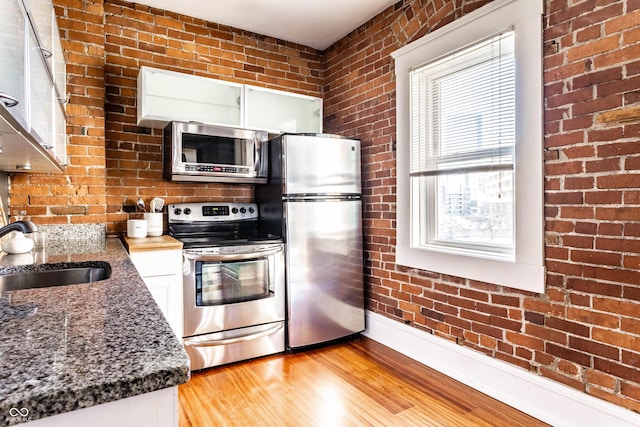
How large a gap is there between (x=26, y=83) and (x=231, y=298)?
1.86 metres

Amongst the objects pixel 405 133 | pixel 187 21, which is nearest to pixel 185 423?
pixel 405 133

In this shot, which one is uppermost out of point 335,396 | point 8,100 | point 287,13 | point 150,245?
point 287,13

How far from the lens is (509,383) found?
205 centimetres

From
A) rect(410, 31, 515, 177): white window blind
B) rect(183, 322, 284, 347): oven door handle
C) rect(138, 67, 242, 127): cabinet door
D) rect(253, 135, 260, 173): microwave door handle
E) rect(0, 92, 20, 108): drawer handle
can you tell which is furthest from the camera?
rect(253, 135, 260, 173): microwave door handle

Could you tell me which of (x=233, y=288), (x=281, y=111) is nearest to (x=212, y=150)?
(x=281, y=111)

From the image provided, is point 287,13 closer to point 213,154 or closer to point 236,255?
point 213,154

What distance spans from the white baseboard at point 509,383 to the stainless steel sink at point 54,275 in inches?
79.2

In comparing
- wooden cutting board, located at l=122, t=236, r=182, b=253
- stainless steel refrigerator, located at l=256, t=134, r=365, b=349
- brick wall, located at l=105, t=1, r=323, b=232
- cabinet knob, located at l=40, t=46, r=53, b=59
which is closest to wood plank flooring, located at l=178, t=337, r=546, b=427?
stainless steel refrigerator, located at l=256, t=134, r=365, b=349

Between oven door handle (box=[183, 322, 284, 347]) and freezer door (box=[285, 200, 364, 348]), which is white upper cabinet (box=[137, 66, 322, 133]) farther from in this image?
oven door handle (box=[183, 322, 284, 347])

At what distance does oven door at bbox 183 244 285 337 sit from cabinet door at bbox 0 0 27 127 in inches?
62.4

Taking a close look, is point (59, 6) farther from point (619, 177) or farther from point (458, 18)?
point (619, 177)

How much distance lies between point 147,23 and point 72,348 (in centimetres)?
295

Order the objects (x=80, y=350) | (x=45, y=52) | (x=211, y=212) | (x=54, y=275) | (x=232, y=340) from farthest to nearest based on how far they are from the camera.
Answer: (x=211, y=212) < (x=232, y=340) < (x=54, y=275) < (x=45, y=52) < (x=80, y=350)

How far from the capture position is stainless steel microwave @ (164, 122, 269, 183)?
2.68 metres
